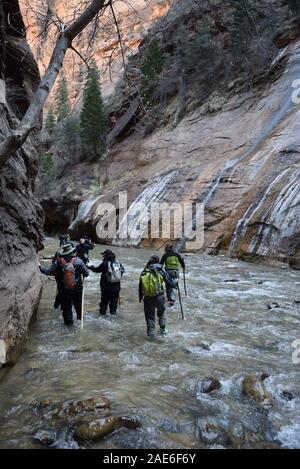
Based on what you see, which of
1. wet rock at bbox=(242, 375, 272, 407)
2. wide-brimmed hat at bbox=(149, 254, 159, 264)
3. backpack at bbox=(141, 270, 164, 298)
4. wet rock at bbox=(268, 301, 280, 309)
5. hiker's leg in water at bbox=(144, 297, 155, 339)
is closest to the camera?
wet rock at bbox=(242, 375, 272, 407)

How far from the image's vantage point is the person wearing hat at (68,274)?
813cm

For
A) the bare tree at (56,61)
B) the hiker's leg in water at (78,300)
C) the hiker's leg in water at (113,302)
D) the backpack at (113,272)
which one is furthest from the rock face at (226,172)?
the bare tree at (56,61)

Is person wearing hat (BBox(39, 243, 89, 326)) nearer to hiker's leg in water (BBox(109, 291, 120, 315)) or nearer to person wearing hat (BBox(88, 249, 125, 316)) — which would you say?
person wearing hat (BBox(88, 249, 125, 316))

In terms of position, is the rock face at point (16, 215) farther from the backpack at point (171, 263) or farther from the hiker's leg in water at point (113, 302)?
the backpack at point (171, 263)

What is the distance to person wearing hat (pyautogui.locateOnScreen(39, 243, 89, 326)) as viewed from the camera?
26.7 ft

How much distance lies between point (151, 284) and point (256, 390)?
2.85 m

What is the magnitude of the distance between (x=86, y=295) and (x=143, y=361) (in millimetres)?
5383

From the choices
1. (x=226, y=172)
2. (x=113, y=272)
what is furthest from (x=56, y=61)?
(x=226, y=172)

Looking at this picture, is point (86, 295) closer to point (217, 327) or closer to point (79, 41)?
point (217, 327)

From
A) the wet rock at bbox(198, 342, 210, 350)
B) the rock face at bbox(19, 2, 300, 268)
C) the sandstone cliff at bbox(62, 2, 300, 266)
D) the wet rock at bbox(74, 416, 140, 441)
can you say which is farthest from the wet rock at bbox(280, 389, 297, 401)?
the rock face at bbox(19, 2, 300, 268)

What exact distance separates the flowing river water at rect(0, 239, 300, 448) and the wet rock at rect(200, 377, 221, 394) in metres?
0.07

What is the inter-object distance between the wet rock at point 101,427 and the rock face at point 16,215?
1887 millimetres
